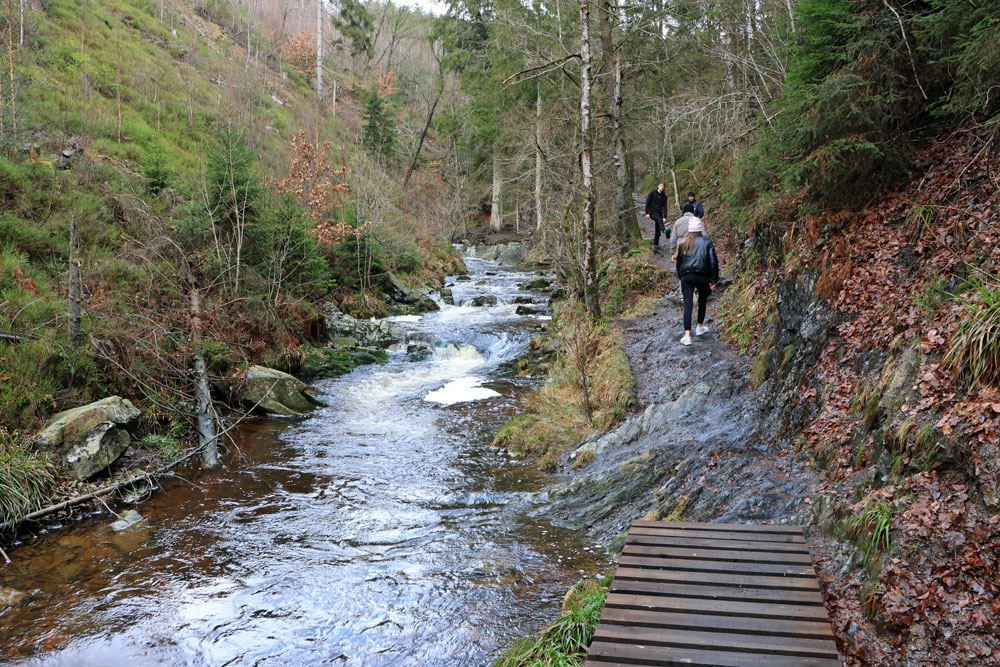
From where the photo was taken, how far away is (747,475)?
18.9 ft

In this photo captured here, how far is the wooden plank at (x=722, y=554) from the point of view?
4012mm

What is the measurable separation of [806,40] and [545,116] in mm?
15640

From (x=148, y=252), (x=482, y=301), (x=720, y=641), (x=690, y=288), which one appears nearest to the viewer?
(x=720, y=641)

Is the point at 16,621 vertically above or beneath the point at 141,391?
beneath

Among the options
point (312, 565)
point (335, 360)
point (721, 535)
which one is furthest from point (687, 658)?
point (335, 360)

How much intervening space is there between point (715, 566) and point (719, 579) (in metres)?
0.18

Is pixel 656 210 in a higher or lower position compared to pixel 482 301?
higher

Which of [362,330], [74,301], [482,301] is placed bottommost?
[362,330]

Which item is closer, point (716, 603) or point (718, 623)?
point (718, 623)

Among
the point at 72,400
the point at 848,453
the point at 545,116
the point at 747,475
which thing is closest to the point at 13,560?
the point at 72,400

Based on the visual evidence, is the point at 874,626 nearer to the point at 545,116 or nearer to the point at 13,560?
the point at 13,560

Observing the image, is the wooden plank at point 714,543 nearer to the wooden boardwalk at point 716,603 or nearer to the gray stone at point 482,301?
the wooden boardwalk at point 716,603

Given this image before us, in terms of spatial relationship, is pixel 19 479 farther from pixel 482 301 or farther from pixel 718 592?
pixel 482 301

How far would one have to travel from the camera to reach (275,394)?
11.7m
